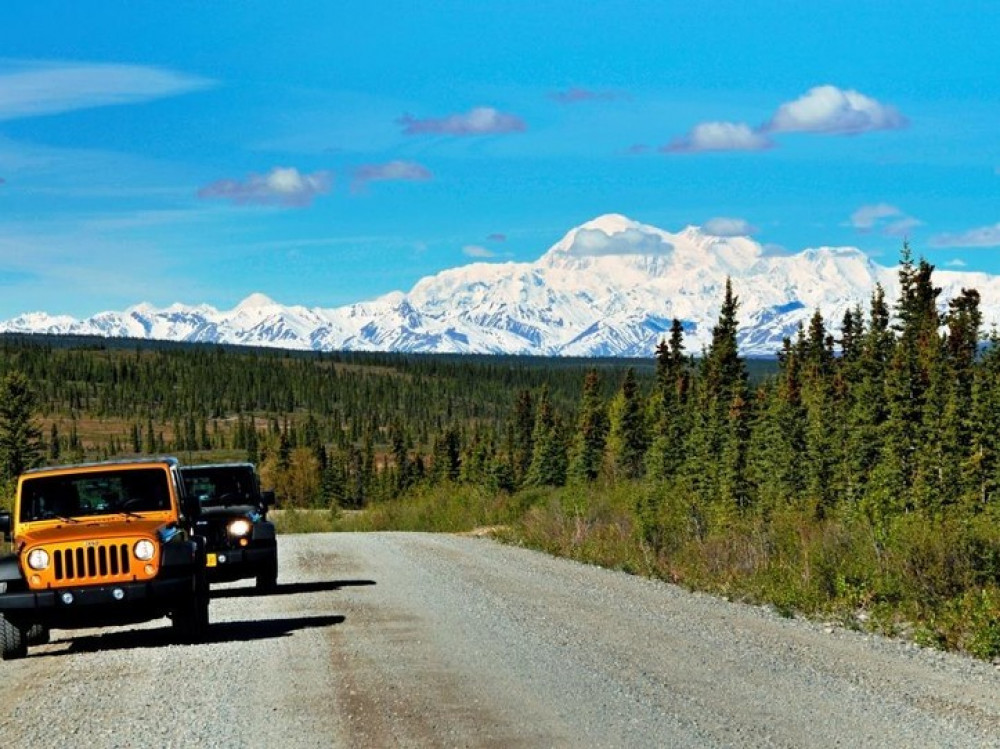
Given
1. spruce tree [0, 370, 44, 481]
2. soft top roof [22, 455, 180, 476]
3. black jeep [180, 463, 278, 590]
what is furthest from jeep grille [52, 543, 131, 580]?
spruce tree [0, 370, 44, 481]

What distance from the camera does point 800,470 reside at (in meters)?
77.6

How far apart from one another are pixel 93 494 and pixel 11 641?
196 centimetres

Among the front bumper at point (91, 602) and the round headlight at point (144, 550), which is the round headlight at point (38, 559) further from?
the round headlight at point (144, 550)

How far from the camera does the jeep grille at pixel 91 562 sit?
13.7 metres

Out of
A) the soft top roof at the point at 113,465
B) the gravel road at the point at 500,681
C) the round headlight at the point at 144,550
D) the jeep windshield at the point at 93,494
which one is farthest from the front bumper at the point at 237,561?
the round headlight at the point at 144,550

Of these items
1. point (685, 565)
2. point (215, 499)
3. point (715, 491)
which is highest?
point (215, 499)

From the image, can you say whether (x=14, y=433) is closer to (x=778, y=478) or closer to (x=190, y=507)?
(x=778, y=478)

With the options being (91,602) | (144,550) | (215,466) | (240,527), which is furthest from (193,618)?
(215,466)

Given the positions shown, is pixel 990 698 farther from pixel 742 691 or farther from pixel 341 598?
pixel 341 598

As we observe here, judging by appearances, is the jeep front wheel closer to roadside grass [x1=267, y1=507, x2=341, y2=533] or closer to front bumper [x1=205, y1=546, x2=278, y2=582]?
front bumper [x1=205, y1=546, x2=278, y2=582]

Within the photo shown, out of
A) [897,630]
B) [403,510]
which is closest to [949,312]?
[403,510]

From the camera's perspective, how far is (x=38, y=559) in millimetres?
13727

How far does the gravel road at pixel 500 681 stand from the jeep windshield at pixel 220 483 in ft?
11.5

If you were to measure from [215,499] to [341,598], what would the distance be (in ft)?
9.68
